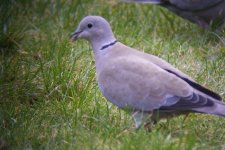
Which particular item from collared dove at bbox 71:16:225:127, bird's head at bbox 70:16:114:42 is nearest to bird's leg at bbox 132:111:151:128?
collared dove at bbox 71:16:225:127

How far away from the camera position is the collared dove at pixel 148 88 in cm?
373

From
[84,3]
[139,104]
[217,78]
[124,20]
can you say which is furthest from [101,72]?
[84,3]

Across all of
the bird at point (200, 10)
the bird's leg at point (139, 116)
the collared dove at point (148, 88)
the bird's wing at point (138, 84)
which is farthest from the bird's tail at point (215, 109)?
the bird at point (200, 10)

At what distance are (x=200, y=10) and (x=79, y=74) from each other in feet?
5.99

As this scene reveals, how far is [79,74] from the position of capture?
16.0ft

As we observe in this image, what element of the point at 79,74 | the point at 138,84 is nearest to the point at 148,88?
the point at 138,84

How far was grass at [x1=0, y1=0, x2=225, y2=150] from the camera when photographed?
153 inches

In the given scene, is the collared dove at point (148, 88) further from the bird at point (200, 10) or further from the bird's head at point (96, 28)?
the bird at point (200, 10)

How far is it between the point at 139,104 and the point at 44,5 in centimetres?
294

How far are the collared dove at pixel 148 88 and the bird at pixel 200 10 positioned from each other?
213 centimetres

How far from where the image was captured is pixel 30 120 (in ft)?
13.9

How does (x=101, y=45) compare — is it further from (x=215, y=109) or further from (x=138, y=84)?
(x=215, y=109)

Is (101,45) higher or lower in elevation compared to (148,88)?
higher

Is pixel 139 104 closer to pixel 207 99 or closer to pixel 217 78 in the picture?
pixel 207 99
